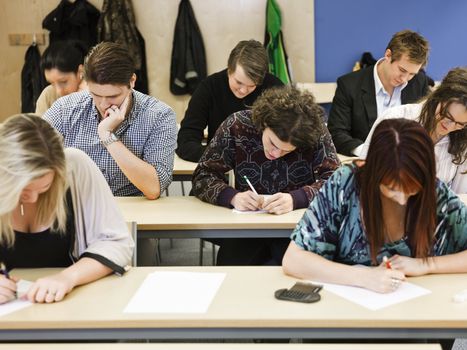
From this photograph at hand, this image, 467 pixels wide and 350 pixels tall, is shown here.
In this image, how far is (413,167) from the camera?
A: 174 cm

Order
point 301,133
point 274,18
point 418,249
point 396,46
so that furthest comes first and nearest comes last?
point 274,18 → point 396,46 → point 301,133 → point 418,249

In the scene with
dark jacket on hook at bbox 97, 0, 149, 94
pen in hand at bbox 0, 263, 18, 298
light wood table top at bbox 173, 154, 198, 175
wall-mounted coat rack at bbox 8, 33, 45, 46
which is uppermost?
dark jacket on hook at bbox 97, 0, 149, 94

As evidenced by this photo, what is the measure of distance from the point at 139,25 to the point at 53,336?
15.4 ft

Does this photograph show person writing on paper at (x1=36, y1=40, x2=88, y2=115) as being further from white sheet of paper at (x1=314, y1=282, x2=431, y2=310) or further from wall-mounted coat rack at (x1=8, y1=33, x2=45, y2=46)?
wall-mounted coat rack at (x1=8, y1=33, x2=45, y2=46)

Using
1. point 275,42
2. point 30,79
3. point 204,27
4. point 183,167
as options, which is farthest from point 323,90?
point 30,79

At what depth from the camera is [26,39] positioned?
6.05 metres

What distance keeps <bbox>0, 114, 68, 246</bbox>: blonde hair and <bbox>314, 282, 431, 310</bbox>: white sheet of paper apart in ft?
2.89

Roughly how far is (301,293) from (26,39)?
5098mm

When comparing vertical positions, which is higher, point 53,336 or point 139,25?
point 139,25

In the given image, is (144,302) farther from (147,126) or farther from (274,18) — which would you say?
(274,18)

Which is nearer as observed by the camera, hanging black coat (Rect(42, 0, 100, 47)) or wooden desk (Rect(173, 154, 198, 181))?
wooden desk (Rect(173, 154, 198, 181))

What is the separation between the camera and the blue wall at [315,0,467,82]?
584 cm

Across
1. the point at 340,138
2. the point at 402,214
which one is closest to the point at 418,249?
the point at 402,214

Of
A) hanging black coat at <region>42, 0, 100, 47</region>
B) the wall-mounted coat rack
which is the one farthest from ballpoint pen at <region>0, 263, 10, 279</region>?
the wall-mounted coat rack
